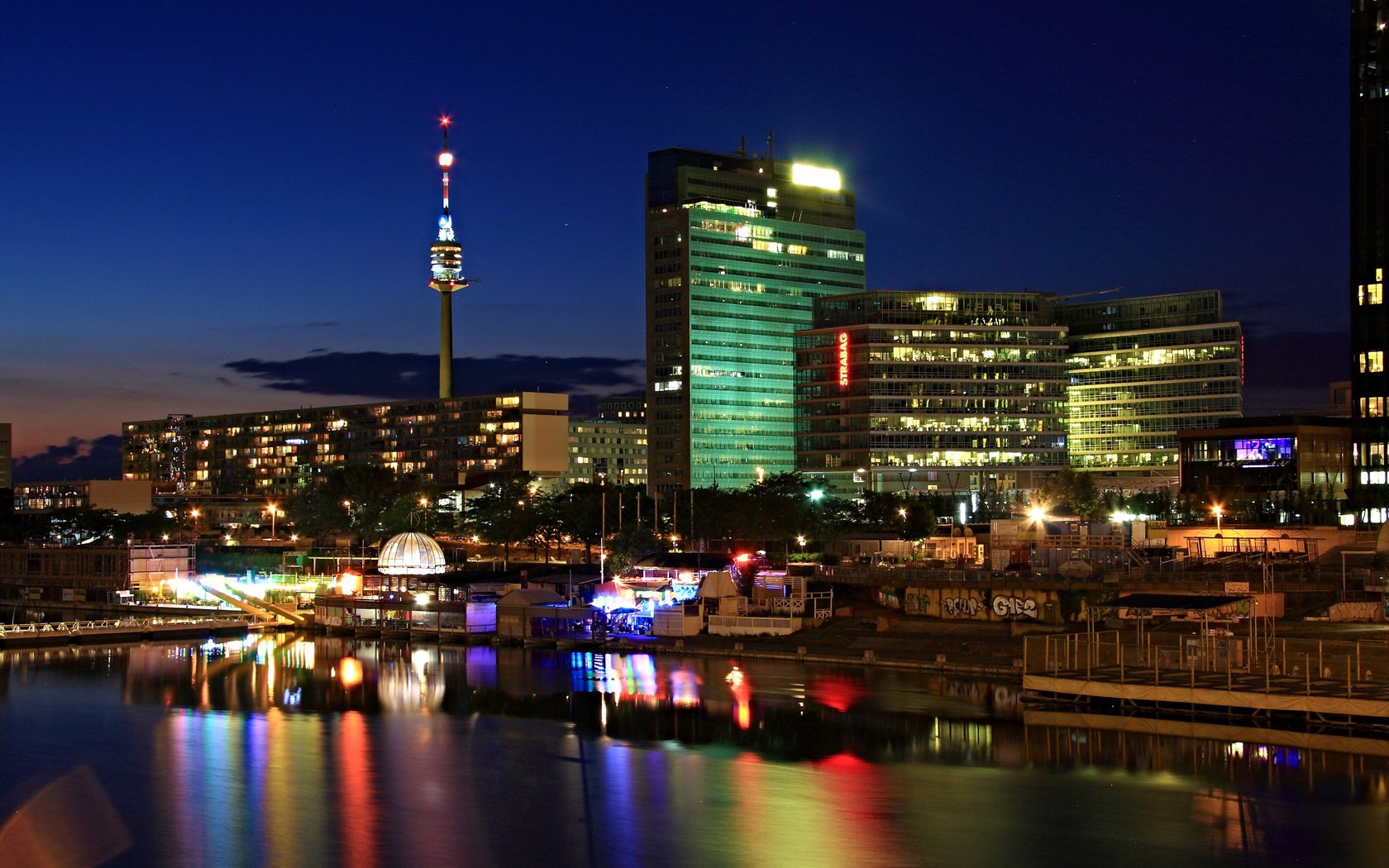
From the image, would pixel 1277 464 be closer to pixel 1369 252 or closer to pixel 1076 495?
pixel 1076 495

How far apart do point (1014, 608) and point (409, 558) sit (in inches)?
1995

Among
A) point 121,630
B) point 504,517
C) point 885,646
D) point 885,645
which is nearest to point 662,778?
point 885,646

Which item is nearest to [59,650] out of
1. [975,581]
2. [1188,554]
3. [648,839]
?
[975,581]

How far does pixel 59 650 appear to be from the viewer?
292 feet

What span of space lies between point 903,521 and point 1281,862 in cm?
11610

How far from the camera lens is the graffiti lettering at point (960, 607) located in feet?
270

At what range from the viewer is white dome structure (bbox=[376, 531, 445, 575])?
111 meters

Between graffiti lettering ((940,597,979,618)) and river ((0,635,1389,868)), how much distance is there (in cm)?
1210

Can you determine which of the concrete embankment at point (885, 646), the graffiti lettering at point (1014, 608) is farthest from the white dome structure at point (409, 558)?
the graffiti lettering at point (1014, 608)

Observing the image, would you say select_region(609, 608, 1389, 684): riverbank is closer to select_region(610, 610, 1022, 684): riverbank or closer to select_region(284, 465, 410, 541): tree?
select_region(610, 610, 1022, 684): riverbank

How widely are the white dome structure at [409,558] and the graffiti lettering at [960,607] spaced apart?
43.9 m

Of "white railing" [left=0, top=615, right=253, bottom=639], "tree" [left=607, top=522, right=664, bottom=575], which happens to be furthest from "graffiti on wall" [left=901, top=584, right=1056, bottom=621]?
"white railing" [left=0, top=615, right=253, bottom=639]

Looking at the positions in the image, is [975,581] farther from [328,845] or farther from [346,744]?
[328,845]

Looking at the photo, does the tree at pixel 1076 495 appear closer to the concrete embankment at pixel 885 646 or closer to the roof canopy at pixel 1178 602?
the concrete embankment at pixel 885 646
